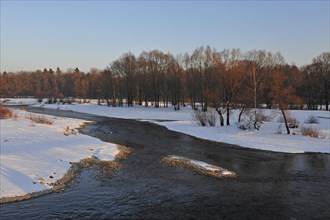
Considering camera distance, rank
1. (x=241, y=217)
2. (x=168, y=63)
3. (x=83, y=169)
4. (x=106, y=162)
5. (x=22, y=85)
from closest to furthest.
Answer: (x=241, y=217), (x=83, y=169), (x=106, y=162), (x=168, y=63), (x=22, y=85)

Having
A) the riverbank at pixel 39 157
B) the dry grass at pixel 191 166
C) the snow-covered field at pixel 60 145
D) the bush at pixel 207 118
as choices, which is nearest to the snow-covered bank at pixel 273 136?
the snow-covered field at pixel 60 145

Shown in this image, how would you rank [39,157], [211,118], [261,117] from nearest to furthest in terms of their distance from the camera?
[39,157], [261,117], [211,118]

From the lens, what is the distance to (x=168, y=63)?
85.8 meters

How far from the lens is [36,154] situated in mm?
20250

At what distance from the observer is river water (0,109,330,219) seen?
41.4 feet

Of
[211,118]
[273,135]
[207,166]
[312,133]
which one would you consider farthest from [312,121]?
[207,166]

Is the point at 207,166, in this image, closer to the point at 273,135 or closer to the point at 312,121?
the point at 273,135

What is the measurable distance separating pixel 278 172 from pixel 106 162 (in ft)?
37.2

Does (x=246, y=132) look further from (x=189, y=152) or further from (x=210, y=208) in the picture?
(x=210, y=208)

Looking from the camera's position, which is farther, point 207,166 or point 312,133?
point 312,133

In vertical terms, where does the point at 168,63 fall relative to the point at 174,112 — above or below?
above

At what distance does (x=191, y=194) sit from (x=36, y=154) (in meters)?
10.9

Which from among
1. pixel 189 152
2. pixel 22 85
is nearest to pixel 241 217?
pixel 189 152

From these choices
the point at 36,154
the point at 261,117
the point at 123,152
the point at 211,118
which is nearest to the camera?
the point at 36,154
